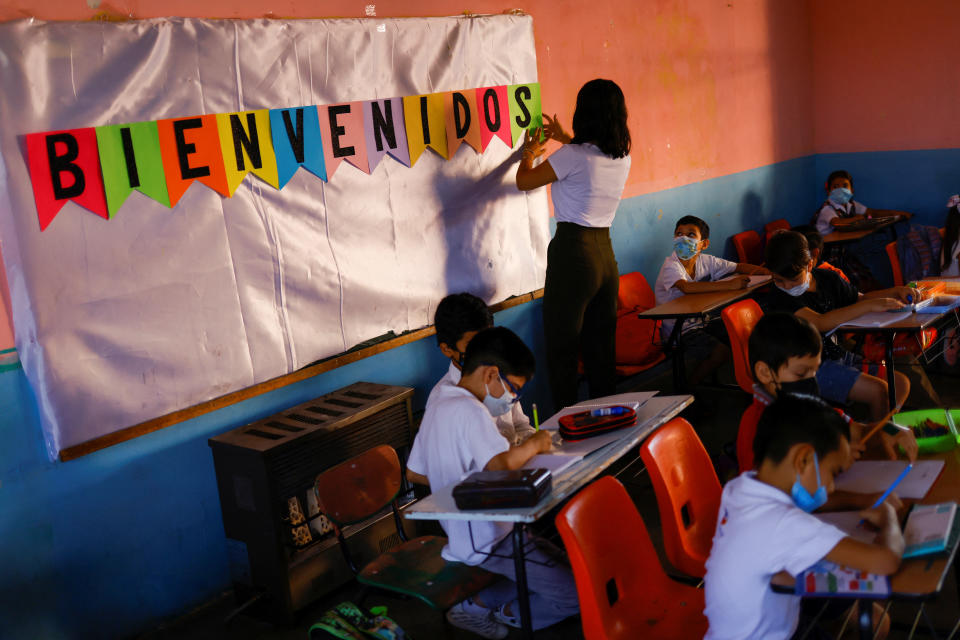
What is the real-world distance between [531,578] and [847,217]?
5211 millimetres

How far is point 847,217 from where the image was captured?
6789 millimetres

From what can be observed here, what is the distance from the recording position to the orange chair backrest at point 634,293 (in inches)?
202

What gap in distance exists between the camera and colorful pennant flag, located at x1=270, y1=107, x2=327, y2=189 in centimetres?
339

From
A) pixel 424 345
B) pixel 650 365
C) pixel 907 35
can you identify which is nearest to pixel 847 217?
pixel 907 35

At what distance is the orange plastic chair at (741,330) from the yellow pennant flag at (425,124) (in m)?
1.50

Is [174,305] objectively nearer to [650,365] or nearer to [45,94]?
[45,94]

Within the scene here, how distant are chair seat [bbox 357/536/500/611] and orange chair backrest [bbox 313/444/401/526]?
17cm

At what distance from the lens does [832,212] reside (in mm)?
6727

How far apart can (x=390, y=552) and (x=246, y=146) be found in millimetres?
1593

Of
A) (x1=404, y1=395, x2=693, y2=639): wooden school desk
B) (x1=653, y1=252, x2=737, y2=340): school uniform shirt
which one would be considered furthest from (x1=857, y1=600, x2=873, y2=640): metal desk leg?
(x1=653, y1=252, x2=737, y2=340): school uniform shirt

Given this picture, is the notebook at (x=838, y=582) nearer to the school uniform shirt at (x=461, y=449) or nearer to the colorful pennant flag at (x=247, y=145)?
the school uniform shirt at (x=461, y=449)

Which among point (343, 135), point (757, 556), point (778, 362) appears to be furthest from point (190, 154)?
point (757, 556)

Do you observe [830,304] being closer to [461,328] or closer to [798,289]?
[798,289]

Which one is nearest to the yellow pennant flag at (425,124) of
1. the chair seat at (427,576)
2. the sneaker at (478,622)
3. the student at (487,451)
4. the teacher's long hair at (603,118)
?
the teacher's long hair at (603,118)
